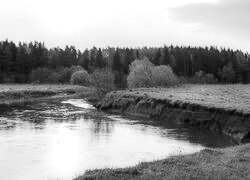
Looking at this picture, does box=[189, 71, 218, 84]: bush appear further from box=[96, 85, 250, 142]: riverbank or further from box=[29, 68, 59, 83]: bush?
box=[96, 85, 250, 142]: riverbank

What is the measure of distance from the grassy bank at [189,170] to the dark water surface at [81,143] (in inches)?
148

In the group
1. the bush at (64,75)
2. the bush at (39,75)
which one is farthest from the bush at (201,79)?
the bush at (39,75)

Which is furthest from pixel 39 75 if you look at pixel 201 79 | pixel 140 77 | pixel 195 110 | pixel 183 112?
pixel 195 110

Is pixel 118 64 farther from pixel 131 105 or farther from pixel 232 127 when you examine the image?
pixel 232 127

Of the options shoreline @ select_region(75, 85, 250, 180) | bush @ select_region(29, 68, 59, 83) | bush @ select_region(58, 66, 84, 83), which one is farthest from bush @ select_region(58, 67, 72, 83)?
shoreline @ select_region(75, 85, 250, 180)

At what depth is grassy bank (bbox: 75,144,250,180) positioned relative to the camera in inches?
591

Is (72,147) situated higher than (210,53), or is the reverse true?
(210,53)

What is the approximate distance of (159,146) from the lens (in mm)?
29500

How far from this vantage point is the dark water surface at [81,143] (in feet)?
73.7

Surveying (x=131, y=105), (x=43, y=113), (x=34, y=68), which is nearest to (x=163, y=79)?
(x=131, y=105)

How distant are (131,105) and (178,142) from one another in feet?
87.7

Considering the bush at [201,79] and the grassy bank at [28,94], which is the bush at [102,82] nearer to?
the grassy bank at [28,94]

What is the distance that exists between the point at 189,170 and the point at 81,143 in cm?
1590

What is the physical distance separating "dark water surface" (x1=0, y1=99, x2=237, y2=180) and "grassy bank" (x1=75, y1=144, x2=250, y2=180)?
3763 mm
